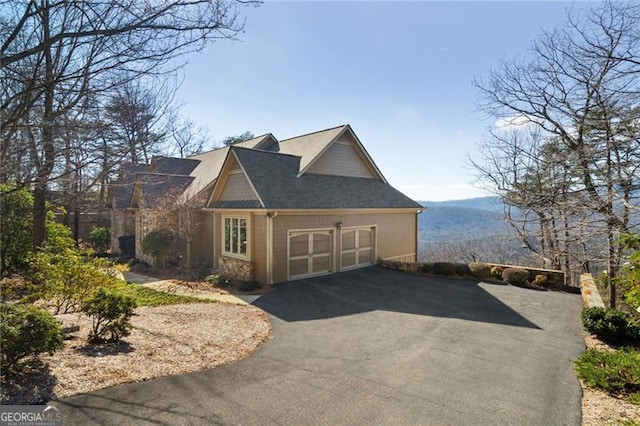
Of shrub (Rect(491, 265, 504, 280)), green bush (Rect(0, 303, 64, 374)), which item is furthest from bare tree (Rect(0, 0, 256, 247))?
shrub (Rect(491, 265, 504, 280))

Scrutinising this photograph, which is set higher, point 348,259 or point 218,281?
point 348,259

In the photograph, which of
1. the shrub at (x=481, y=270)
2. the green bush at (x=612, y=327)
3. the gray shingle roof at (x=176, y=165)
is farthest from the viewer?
the gray shingle roof at (x=176, y=165)

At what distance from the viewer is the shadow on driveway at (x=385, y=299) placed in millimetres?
9969

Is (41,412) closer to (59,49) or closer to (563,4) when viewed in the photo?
(59,49)

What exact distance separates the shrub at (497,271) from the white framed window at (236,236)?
10.8 meters

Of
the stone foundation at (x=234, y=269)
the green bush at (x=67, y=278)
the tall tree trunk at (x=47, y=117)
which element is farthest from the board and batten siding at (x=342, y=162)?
the tall tree trunk at (x=47, y=117)

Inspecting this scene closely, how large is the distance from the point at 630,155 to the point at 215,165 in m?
20.0

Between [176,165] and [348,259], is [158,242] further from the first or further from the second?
[348,259]

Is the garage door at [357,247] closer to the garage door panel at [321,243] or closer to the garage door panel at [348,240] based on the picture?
the garage door panel at [348,240]

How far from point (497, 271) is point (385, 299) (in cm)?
609

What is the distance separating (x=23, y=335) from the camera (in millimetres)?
4895

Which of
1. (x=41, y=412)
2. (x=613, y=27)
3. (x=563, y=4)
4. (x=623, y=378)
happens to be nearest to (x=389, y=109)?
(x=563, y=4)

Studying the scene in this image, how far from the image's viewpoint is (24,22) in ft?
15.1

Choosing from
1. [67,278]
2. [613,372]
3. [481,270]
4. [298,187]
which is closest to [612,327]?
[613,372]
